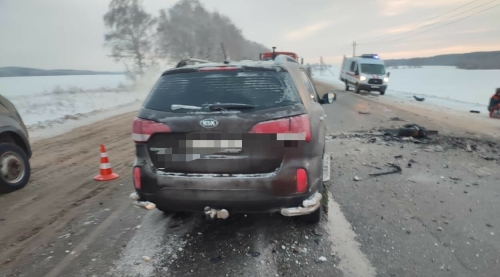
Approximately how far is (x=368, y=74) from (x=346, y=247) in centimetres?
2319

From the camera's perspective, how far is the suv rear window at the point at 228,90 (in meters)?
3.10

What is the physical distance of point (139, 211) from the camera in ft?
14.6

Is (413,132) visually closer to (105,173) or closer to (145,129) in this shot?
(105,173)

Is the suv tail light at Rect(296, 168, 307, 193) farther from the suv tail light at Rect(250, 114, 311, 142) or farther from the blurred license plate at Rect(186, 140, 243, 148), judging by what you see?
the blurred license plate at Rect(186, 140, 243, 148)

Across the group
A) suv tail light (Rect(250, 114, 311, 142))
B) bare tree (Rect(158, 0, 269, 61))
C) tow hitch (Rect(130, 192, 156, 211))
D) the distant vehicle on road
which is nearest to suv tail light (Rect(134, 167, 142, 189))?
tow hitch (Rect(130, 192, 156, 211))

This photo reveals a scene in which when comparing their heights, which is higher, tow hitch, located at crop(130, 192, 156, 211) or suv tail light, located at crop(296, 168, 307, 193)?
suv tail light, located at crop(296, 168, 307, 193)

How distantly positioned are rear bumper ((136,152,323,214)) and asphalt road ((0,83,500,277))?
537 mm

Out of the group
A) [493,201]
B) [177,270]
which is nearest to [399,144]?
[493,201]

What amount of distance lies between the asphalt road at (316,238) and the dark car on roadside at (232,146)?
1.66 ft

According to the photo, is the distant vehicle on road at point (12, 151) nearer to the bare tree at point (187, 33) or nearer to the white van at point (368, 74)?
the white van at point (368, 74)

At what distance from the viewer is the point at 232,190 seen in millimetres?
3010

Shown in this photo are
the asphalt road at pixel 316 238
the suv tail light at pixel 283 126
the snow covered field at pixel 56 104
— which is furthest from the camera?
the snow covered field at pixel 56 104

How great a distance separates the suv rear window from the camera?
3102 mm

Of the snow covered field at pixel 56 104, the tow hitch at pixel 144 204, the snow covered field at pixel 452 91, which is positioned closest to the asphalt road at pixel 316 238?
the tow hitch at pixel 144 204
